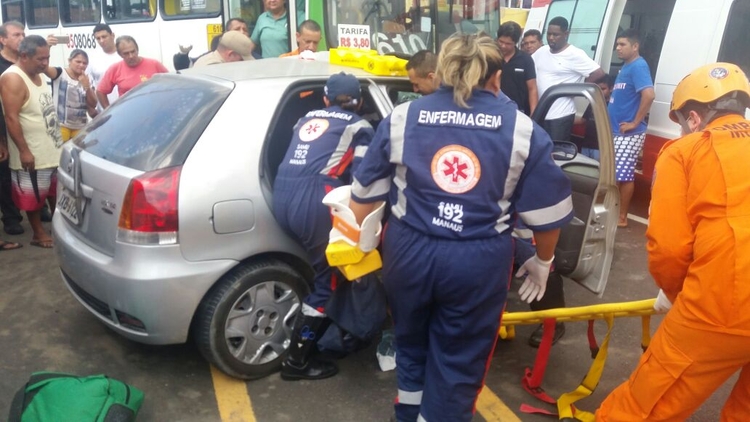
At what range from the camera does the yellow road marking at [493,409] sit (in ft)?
10.8

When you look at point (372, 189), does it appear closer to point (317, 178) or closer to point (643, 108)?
point (317, 178)

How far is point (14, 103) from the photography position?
524 cm

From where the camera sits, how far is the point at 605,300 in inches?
185

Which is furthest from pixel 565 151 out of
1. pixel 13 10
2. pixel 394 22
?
pixel 13 10

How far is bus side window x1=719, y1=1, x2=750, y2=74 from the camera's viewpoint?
5840 millimetres

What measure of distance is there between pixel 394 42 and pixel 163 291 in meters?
4.72

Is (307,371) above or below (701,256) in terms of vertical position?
below

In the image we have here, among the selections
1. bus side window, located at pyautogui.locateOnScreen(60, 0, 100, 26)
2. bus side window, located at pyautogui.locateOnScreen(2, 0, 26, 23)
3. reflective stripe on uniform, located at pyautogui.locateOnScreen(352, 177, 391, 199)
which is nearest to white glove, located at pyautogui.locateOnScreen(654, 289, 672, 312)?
reflective stripe on uniform, located at pyautogui.locateOnScreen(352, 177, 391, 199)

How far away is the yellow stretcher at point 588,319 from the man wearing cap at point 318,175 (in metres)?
0.94

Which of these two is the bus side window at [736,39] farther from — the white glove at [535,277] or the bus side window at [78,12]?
the bus side window at [78,12]

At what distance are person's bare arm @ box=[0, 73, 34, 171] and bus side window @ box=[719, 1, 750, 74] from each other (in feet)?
19.1

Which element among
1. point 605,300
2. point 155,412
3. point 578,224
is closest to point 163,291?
point 155,412

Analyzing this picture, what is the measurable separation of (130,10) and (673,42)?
6.98m

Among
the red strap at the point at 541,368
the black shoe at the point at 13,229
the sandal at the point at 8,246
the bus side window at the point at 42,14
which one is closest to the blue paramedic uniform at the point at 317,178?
the red strap at the point at 541,368
